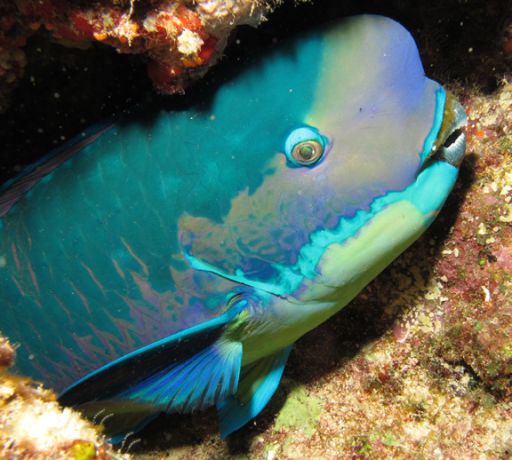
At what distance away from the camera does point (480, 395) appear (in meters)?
2.50

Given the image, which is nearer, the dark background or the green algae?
the dark background

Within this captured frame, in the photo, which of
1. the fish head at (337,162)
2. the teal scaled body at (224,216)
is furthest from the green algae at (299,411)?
the fish head at (337,162)

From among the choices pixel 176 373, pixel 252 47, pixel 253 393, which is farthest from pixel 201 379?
pixel 252 47

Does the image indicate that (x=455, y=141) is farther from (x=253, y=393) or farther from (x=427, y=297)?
(x=253, y=393)

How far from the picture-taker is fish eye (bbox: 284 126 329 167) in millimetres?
1871

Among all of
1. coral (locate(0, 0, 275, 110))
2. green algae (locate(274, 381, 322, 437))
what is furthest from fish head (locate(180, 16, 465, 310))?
green algae (locate(274, 381, 322, 437))

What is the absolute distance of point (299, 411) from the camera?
305cm

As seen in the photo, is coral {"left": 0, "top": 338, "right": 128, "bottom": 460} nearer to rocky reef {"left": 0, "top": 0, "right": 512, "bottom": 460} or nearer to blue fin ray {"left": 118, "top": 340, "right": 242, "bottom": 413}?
blue fin ray {"left": 118, "top": 340, "right": 242, "bottom": 413}

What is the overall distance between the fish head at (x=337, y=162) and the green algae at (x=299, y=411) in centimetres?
129

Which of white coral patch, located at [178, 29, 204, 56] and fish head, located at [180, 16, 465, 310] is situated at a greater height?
white coral patch, located at [178, 29, 204, 56]

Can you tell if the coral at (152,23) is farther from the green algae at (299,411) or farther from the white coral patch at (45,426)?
the green algae at (299,411)

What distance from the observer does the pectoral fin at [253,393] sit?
2.97 m

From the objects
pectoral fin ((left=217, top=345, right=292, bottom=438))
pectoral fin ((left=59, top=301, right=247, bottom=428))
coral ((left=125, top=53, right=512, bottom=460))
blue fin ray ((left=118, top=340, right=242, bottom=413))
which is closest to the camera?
pectoral fin ((left=59, top=301, right=247, bottom=428))

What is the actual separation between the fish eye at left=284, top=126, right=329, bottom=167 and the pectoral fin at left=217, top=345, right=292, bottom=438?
1.49 m
